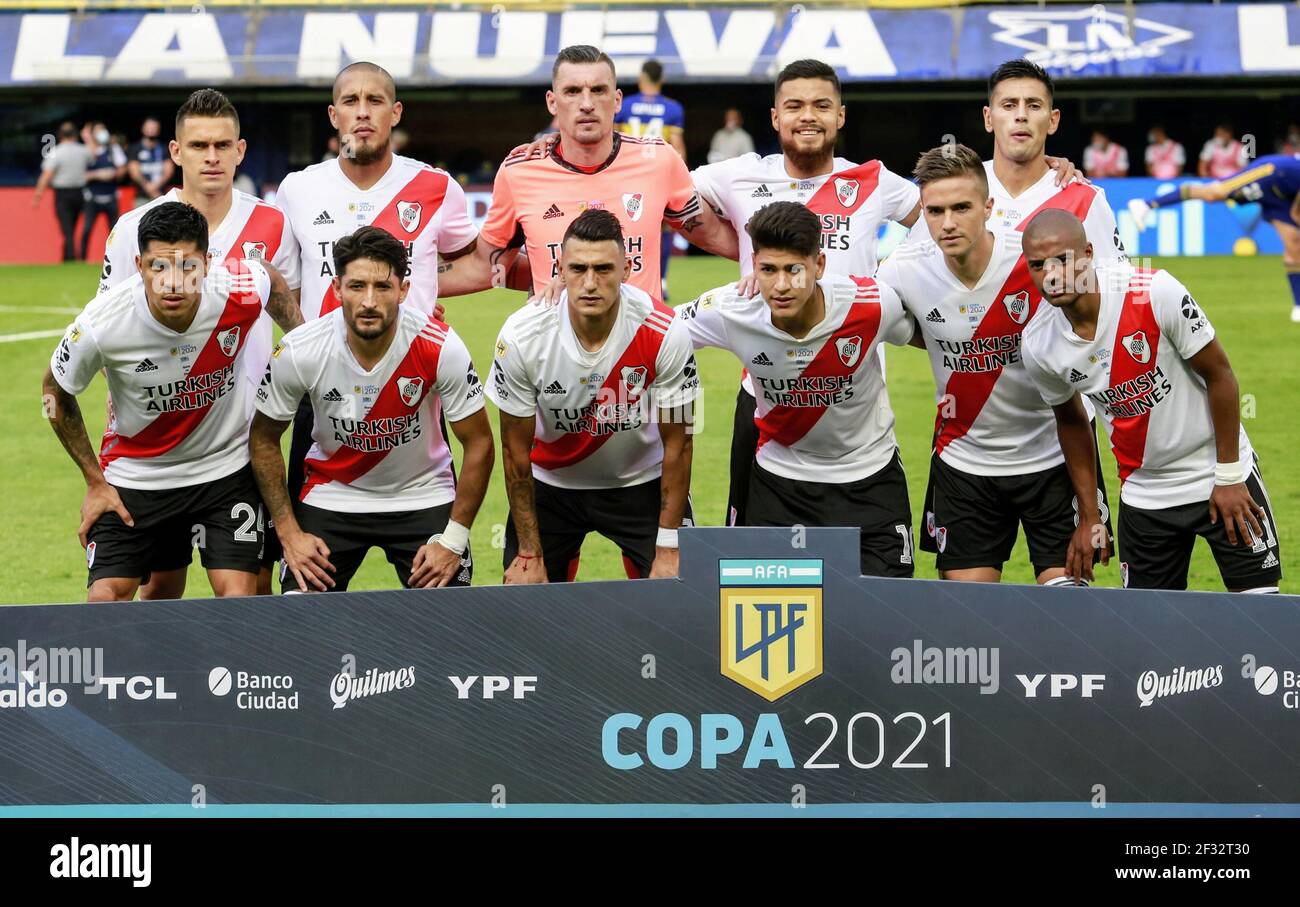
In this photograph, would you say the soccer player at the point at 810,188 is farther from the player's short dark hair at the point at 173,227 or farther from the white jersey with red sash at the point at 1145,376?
the player's short dark hair at the point at 173,227

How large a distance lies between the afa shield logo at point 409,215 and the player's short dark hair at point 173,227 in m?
1.00

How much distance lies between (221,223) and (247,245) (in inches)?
5.6

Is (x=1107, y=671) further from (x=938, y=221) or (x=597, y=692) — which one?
(x=938, y=221)

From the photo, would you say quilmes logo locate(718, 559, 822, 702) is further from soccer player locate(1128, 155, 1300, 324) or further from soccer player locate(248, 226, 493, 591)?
A: soccer player locate(1128, 155, 1300, 324)

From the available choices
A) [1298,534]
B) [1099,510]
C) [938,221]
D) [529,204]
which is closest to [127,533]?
[529,204]

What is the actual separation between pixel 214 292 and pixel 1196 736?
3717mm

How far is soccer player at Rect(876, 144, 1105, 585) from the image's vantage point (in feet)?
19.7

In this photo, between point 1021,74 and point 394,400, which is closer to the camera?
point 394,400

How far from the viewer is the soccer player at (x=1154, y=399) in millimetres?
5617

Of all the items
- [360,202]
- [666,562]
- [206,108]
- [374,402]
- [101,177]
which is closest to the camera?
[666,562]

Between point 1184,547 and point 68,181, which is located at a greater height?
point 68,181

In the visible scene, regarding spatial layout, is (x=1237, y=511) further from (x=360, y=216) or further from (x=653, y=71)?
(x=653, y=71)

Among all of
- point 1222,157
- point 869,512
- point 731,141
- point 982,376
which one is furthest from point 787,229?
point 1222,157

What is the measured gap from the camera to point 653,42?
88.1 ft
